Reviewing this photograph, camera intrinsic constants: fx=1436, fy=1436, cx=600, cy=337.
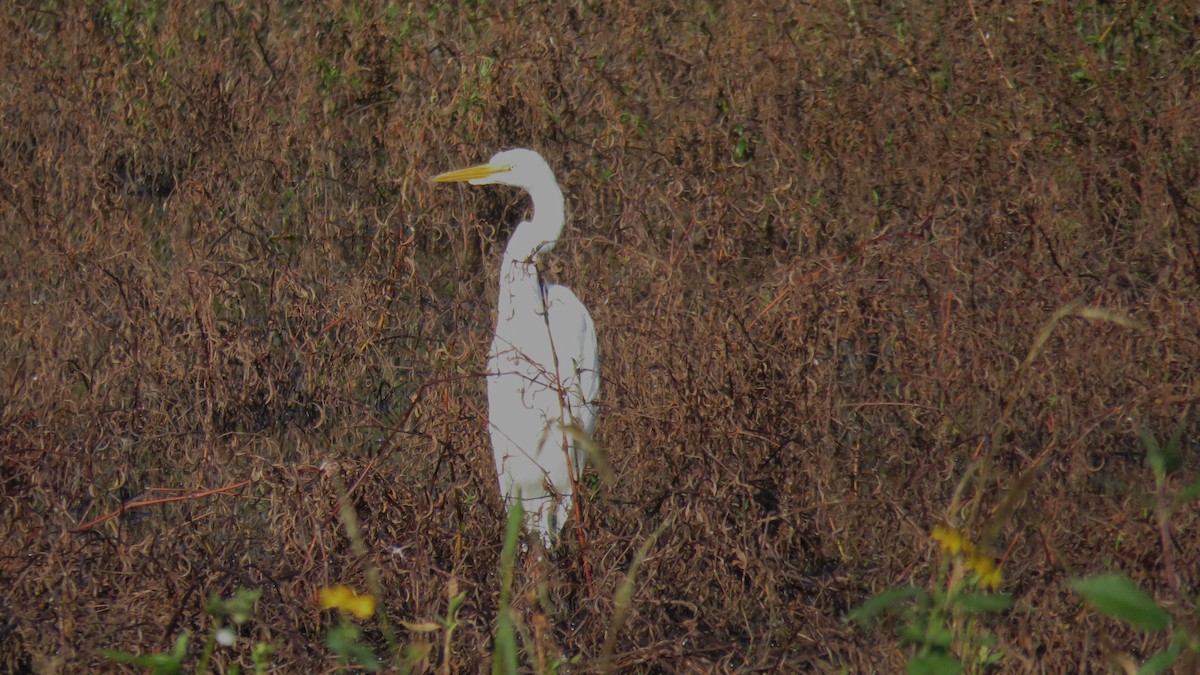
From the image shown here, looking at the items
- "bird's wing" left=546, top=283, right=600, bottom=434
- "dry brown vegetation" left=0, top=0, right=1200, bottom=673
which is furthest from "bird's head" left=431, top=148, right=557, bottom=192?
"bird's wing" left=546, top=283, right=600, bottom=434

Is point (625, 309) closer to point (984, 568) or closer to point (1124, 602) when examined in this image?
point (984, 568)

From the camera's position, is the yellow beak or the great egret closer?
the great egret

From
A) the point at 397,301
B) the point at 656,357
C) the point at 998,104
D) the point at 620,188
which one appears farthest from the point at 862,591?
the point at 998,104

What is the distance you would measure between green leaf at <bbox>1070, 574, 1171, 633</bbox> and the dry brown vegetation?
392mm

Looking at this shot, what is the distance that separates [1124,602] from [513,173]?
110 inches

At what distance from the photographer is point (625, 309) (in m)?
3.50

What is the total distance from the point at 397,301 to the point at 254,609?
4.63 ft

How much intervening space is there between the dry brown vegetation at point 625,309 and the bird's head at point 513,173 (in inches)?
5.3

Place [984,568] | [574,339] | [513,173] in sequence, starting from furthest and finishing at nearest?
1. [513,173]
2. [574,339]
3. [984,568]

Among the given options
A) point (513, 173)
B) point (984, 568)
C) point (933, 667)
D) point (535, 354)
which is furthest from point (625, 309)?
point (933, 667)

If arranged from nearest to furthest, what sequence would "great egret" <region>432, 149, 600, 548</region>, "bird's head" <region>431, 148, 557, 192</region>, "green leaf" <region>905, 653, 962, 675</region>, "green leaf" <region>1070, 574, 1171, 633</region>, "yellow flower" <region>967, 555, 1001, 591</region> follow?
"green leaf" <region>1070, 574, 1171, 633</region>, "green leaf" <region>905, 653, 962, 675</region>, "yellow flower" <region>967, 555, 1001, 591</region>, "great egret" <region>432, 149, 600, 548</region>, "bird's head" <region>431, 148, 557, 192</region>

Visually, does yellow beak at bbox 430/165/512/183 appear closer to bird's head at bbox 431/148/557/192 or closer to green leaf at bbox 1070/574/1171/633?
bird's head at bbox 431/148/557/192

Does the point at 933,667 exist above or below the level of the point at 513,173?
below

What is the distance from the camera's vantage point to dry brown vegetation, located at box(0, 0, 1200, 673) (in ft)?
8.30
